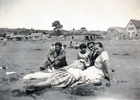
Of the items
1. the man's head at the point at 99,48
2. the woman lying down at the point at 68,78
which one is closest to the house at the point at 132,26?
the man's head at the point at 99,48

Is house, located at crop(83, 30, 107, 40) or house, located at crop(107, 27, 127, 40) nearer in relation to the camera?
house, located at crop(107, 27, 127, 40)

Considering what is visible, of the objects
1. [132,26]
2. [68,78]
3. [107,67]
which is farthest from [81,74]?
[132,26]

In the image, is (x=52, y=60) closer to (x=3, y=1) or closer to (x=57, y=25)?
(x=57, y=25)

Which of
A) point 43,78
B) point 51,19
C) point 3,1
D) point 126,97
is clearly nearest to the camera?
point 126,97

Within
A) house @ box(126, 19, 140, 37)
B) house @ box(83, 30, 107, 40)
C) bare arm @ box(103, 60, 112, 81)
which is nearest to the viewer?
bare arm @ box(103, 60, 112, 81)

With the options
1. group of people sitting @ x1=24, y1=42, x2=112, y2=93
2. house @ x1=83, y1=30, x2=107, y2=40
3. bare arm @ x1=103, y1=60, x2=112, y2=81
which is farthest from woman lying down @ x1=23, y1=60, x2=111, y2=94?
house @ x1=83, y1=30, x2=107, y2=40

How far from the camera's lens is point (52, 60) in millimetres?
4750

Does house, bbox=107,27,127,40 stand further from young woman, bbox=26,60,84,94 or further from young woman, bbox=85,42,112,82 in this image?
young woman, bbox=26,60,84,94

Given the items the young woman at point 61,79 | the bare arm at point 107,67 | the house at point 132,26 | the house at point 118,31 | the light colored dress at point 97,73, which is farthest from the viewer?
the house at point 118,31

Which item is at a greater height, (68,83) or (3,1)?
(3,1)

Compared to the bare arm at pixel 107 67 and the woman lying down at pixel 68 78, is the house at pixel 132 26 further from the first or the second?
the woman lying down at pixel 68 78

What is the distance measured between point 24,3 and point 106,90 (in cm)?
344

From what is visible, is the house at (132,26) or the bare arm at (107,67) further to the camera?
the house at (132,26)

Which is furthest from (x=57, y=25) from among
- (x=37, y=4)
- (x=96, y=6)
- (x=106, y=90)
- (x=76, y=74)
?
(x=106, y=90)
